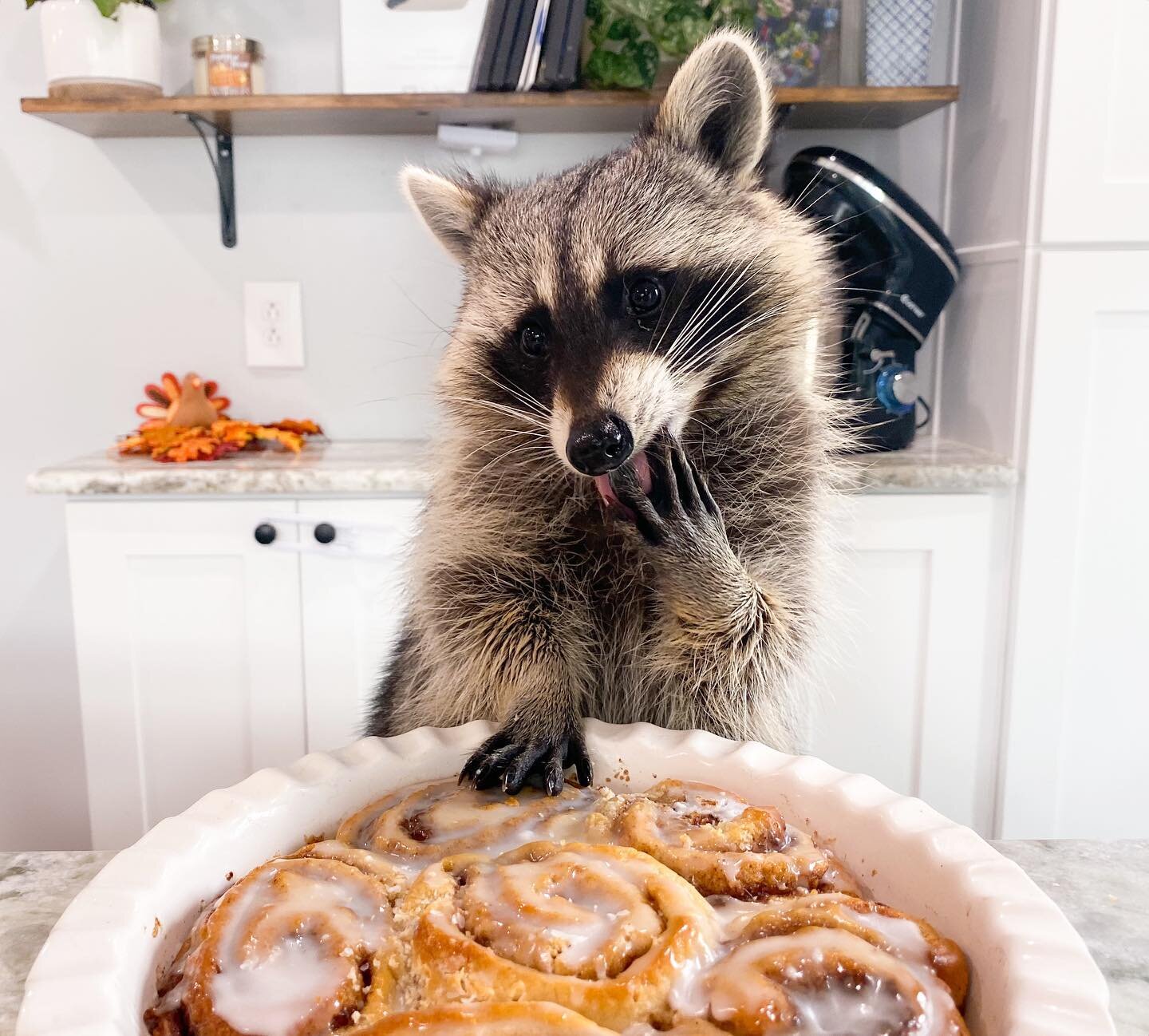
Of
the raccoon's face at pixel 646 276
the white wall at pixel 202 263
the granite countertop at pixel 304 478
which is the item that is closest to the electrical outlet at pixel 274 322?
the white wall at pixel 202 263

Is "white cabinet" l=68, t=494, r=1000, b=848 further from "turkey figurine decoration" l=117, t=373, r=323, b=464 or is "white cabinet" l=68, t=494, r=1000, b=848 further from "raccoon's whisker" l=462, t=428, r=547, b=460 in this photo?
"raccoon's whisker" l=462, t=428, r=547, b=460

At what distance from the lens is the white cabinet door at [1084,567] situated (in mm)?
1980

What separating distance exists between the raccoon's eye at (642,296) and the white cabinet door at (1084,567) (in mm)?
1235

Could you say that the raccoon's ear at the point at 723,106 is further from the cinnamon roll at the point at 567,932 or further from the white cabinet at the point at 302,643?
the white cabinet at the point at 302,643

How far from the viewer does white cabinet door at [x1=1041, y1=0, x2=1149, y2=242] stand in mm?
1892

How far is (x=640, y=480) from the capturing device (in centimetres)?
99

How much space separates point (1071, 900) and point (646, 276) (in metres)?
0.74

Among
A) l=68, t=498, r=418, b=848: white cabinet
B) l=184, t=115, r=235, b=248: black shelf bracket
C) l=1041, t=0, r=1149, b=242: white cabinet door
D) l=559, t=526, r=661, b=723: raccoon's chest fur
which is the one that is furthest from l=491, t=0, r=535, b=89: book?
l=559, t=526, r=661, b=723: raccoon's chest fur

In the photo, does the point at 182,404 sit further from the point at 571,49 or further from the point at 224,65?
the point at 571,49

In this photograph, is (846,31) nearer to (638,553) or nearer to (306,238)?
(306,238)

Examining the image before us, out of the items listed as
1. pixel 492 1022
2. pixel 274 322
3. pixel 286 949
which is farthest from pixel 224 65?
pixel 492 1022

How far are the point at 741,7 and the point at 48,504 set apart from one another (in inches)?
83.7

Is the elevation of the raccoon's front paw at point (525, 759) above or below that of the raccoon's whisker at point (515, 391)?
below

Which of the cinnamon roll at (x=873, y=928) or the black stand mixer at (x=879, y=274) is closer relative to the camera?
the cinnamon roll at (x=873, y=928)
